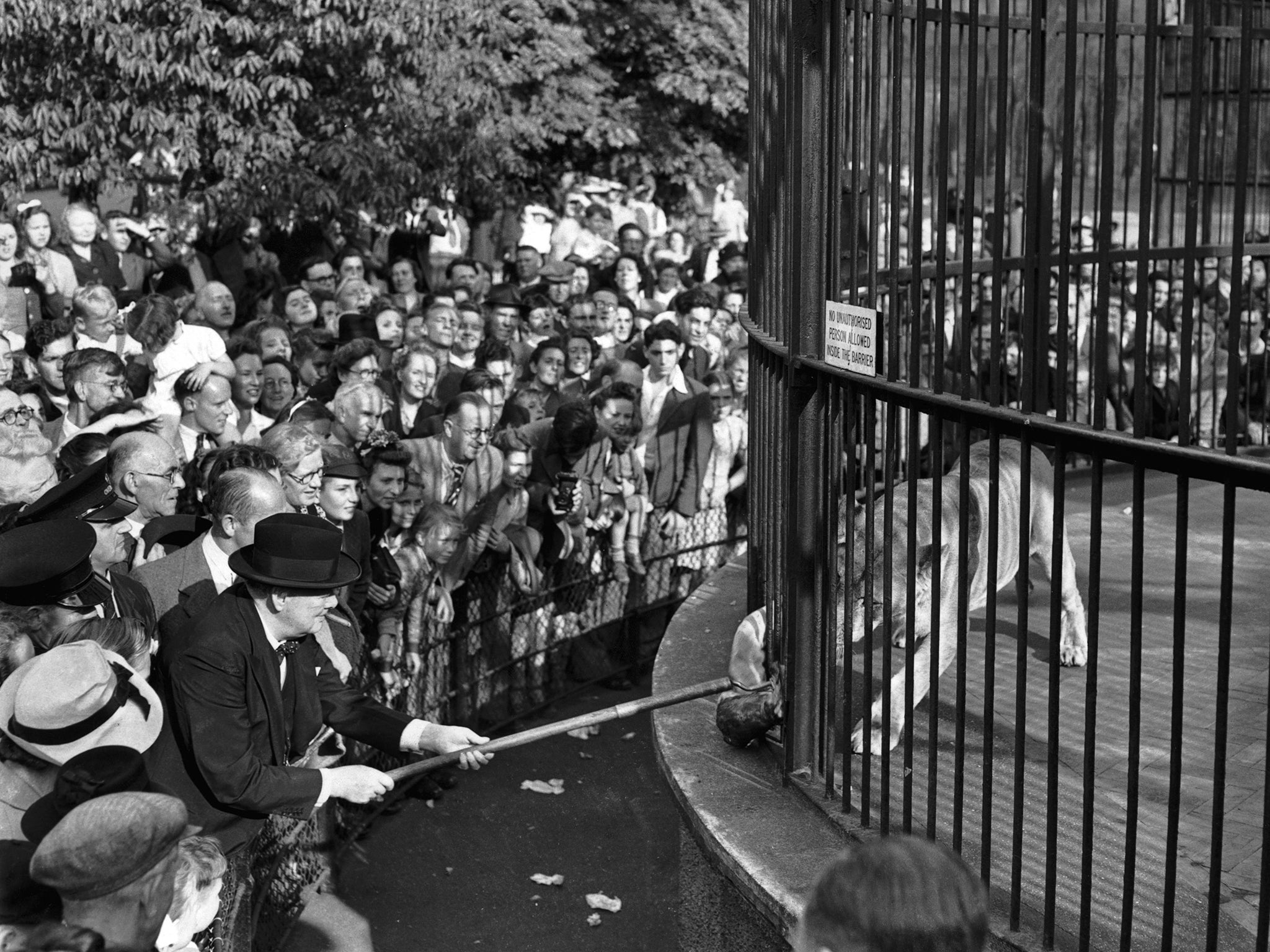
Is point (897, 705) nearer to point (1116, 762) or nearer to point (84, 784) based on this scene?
point (1116, 762)

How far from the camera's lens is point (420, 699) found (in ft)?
24.4

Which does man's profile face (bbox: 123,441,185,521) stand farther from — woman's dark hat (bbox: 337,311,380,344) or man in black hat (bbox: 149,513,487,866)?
woman's dark hat (bbox: 337,311,380,344)

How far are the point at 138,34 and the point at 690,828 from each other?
903 cm

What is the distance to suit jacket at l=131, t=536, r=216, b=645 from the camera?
5039mm

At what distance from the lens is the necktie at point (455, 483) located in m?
7.63

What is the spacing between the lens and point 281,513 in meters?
4.79

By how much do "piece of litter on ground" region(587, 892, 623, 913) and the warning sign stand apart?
2932mm

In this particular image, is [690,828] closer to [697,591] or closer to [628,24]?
[697,591]

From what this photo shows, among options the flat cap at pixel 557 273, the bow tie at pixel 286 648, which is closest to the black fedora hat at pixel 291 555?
the bow tie at pixel 286 648

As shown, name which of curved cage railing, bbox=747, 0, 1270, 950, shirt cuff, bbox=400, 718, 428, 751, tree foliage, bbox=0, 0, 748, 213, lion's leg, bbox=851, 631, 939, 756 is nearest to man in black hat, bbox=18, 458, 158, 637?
shirt cuff, bbox=400, 718, 428, 751

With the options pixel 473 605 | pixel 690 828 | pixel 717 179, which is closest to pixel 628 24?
pixel 717 179

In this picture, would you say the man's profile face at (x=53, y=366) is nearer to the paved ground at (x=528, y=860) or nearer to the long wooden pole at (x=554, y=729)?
the paved ground at (x=528, y=860)

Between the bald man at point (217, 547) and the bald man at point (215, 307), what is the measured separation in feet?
17.2

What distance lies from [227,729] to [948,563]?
7.90 ft
